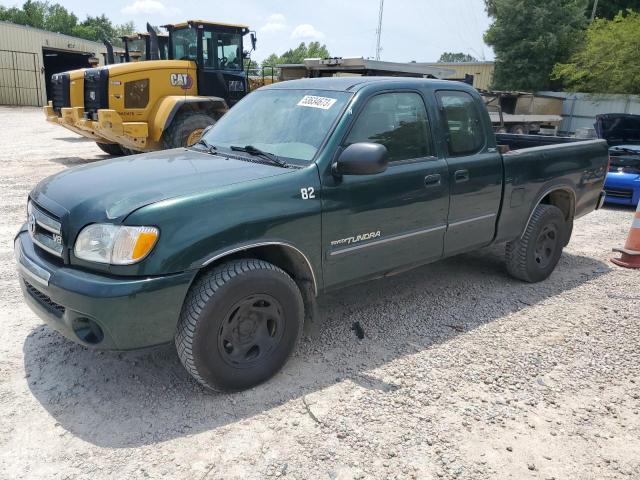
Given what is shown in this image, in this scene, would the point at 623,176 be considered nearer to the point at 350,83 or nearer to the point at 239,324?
the point at 350,83

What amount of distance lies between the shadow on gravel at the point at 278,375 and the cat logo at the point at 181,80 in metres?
7.63

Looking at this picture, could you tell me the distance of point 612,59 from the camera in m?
19.6

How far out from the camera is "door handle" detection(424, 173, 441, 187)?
12.9 feet

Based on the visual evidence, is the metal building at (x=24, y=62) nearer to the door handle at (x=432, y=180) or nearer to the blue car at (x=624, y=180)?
the blue car at (x=624, y=180)

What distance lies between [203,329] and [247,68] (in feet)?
32.8

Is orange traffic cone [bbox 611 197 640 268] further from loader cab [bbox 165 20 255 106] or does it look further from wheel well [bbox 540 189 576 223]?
loader cab [bbox 165 20 255 106]

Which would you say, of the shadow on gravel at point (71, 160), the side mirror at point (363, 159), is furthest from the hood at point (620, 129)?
the shadow on gravel at point (71, 160)

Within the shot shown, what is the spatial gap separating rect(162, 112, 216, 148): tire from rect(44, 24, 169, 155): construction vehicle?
212 centimetres

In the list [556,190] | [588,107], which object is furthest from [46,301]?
[588,107]

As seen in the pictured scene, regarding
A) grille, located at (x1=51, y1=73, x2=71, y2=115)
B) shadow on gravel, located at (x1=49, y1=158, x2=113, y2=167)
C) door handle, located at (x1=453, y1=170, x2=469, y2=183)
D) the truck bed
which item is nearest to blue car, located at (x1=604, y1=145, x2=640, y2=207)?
the truck bed

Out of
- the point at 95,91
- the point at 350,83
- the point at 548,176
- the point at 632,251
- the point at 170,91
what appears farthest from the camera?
the point at 170,91

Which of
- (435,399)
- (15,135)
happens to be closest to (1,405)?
(435,399)

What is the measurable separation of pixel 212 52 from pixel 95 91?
2.51 m

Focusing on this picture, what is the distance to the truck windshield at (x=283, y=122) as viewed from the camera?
3561 millimetres
